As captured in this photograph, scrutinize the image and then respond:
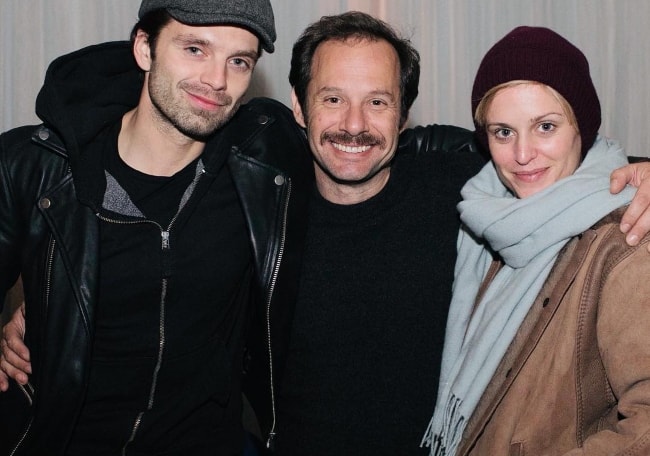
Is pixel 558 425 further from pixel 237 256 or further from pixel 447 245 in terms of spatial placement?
pixel 237 256

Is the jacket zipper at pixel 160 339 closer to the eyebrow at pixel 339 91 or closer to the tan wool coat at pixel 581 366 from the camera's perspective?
the eyebrow at pixel 339 91

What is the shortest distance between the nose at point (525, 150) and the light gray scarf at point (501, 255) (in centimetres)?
9

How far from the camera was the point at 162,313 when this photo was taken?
6.33 feet

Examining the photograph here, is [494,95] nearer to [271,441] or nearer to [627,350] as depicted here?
[627,350]

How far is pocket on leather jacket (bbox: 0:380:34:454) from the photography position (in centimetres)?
196

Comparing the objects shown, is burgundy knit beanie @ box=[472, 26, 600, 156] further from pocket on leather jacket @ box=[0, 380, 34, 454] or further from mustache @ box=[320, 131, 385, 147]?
pocket on leather jacket @ box=[0, 380, 34, 454]

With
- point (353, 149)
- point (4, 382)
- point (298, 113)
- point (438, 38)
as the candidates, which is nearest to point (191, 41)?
point (298, 113)

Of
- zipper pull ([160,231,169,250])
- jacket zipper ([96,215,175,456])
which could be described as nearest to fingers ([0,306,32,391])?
jacket zipper ([96,215,175,456])

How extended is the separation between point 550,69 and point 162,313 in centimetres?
117

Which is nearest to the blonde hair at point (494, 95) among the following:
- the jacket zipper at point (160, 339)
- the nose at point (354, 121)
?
the nose at point (354, 121)

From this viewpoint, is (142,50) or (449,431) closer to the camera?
(449,431)

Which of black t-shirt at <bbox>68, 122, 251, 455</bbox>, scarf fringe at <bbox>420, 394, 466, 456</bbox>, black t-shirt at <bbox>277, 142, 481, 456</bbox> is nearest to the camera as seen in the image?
scarf fringe at <bbox>420, 394, 466, 456</bbox>

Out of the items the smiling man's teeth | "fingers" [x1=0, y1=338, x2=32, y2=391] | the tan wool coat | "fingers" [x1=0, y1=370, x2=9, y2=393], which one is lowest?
"fingers" [x1=0, y1=370, x2=9, y2=393]

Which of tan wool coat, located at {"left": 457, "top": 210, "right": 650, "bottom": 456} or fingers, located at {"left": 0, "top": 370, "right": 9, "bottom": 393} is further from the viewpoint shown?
fingers, located at {"left": 0, "top": 370, "right": 9, "bottom": 393}
